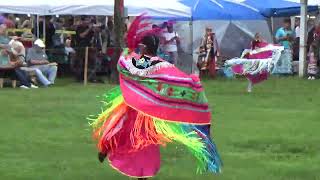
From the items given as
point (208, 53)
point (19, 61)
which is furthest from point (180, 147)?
point (208, 53)

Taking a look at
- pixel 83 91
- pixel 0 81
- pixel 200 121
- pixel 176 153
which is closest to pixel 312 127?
pixel 176 153

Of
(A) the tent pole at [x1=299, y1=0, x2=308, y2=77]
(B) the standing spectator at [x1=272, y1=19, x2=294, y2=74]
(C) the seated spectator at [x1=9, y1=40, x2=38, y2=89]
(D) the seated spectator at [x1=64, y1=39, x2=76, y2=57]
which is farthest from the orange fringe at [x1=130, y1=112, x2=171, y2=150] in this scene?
(B) the standing spectator at [x1=272, y1=19, x2=294, y2=74]

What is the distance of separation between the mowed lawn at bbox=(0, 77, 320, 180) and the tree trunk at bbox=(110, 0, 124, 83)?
2.64 m

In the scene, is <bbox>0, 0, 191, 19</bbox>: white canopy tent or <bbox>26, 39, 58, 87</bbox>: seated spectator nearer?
<bbox>26, 39, 58, 87</bbox>: seated spectator

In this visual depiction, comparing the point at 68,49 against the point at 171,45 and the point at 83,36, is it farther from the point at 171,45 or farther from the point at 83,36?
the point at 171,45

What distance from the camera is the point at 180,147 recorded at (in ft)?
32.7

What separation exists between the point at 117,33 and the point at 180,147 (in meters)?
10.9

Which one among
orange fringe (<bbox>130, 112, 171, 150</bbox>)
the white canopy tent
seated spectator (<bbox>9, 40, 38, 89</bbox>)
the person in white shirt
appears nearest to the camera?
orange fringe (<bbox>130, 112, 171, 150</bbox>)

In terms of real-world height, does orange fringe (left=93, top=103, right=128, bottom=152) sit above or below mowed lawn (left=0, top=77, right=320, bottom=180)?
above

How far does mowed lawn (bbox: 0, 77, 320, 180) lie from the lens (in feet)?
27.6

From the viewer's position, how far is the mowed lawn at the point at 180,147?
332 inches

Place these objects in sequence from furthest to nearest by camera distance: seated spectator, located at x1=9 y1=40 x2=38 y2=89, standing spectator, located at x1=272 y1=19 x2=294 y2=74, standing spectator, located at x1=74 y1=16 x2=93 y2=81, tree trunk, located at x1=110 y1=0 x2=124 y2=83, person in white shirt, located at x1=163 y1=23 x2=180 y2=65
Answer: standing spectator, located at x1=272 y1=19 x2=294 y2=74, person in white shirt, located at x1=163 y1=23 x2=180 y2=65, standing spectator, located at x1=74 y1=16 x2=93 y2=81, tree trunk, located at x1=110 y1=0 x2=124 y2=83, seated spectator, located at x1=9 y1=40 x2=38 y2=89

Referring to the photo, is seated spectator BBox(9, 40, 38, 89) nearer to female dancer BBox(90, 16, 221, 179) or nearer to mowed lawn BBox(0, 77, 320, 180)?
mowed lawn BBox(0, 77, 320, 180)

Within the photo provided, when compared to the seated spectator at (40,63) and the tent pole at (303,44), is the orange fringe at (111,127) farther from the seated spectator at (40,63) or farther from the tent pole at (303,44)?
the tent pole at (303,44)
